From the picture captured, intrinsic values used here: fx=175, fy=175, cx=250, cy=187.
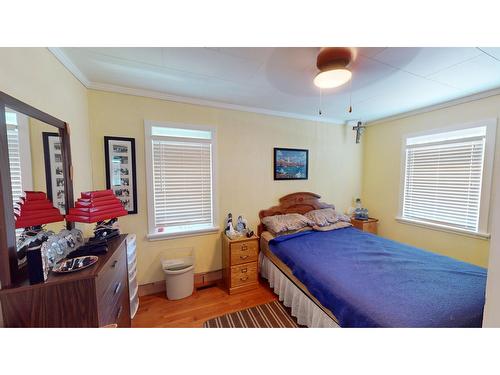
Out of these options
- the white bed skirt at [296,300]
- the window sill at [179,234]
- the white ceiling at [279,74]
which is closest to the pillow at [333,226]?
the white bed skirt at [296,300]

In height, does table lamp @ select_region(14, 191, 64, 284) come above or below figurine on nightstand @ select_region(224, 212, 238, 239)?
above

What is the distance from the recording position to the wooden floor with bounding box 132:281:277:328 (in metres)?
1.69

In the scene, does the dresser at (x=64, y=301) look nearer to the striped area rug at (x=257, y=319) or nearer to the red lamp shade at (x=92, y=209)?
the red lamp shade at (x=92, y=209)

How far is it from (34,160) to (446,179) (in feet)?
12.9

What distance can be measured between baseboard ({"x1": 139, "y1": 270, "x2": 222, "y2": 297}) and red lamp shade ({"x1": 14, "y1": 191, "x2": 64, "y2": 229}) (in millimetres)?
1364

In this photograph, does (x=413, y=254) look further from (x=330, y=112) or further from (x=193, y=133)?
(x=193, y=133)

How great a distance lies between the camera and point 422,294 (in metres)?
1.18

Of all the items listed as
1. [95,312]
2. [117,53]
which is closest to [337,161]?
[117,53]

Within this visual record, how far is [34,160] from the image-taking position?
95 cm

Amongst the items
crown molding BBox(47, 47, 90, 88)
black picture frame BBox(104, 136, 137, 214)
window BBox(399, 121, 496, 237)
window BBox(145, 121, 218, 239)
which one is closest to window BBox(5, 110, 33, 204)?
crown molding BBox(47, 47, 90, 88)

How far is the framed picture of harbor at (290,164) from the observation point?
2660 millimetres

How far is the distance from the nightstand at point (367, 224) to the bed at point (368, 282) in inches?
25.5

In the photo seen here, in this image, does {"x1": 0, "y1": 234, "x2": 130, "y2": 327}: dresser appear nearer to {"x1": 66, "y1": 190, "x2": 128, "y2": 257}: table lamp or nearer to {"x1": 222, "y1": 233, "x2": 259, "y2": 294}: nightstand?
{"x1": 66, "y1": 190, "x2": 128, "y2": 257}: table lamp

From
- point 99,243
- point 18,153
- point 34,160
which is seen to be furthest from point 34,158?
point 99,243
